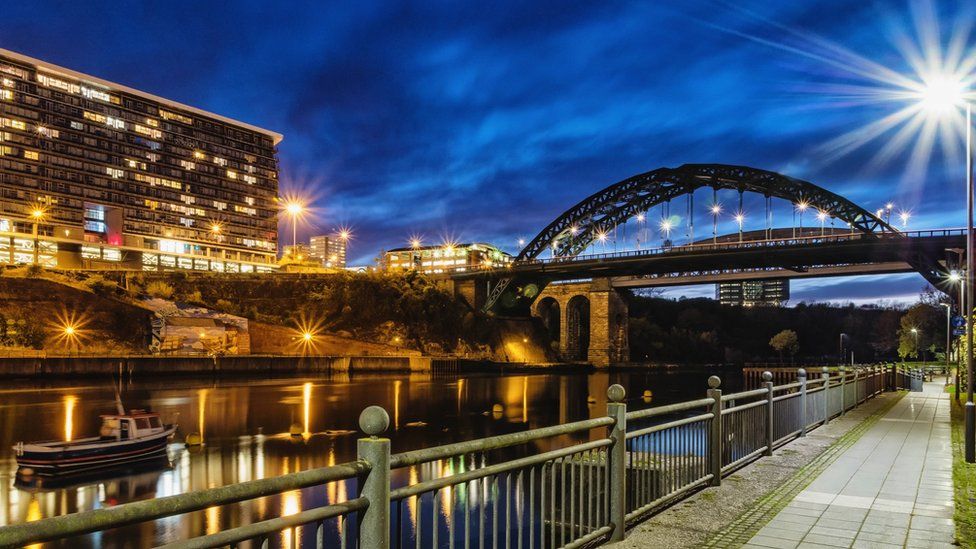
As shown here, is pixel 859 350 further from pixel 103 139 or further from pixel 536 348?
pixel 103 139

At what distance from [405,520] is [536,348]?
9360 centimetres

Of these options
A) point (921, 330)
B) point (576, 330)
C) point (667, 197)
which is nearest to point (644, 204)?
point (667, 197)

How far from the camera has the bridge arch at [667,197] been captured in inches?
3711

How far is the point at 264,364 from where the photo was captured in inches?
2719

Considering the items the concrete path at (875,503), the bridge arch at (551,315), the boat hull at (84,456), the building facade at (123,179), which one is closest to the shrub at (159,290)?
the building facade at (123,179)

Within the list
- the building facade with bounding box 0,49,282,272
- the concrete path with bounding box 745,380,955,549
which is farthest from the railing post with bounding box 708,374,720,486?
the building facade with bounding box 0,49,282,272

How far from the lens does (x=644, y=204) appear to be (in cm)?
11256

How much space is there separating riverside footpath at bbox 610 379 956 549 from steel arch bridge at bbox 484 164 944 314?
84.4 metres

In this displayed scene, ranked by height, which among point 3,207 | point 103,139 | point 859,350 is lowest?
point 859,350

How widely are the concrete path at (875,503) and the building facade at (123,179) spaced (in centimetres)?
11096


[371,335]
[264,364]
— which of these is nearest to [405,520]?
[264,364]

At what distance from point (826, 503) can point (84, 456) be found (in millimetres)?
23987

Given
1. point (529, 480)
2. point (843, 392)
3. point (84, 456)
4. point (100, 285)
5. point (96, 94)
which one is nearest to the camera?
point (529, 480)

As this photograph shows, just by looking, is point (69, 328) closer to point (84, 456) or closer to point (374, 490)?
point (84, 456)
